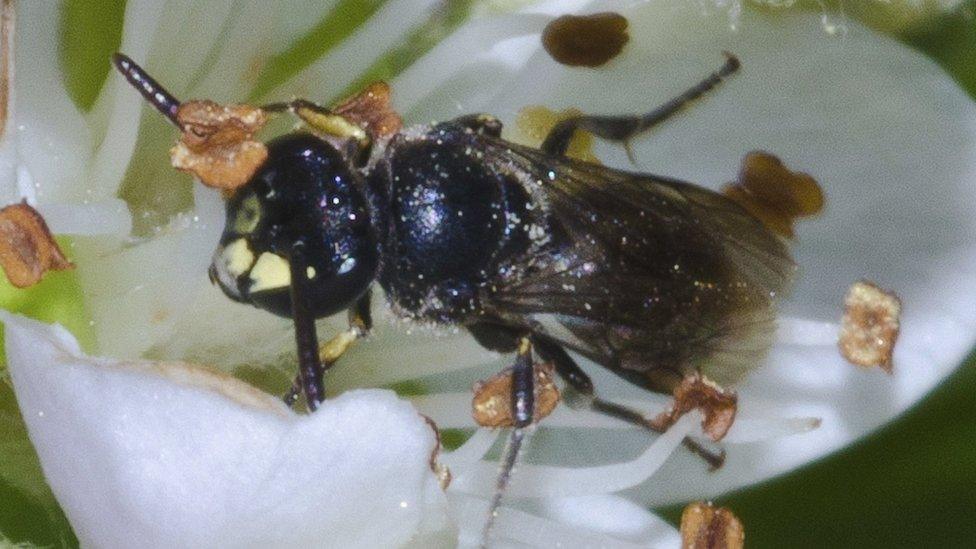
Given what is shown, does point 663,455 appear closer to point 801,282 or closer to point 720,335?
point 720,335

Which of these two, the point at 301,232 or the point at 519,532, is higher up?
the point at 301,232

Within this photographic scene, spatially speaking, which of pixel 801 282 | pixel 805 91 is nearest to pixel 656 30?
pixel 805 91

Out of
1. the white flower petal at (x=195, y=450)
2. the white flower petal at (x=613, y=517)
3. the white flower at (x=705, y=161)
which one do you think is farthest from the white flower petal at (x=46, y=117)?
the white flower petal at (x=613, y=517)

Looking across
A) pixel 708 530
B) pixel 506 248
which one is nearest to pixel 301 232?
pixel 506 248


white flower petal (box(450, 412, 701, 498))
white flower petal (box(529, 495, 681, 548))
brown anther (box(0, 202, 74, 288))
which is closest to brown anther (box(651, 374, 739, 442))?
white flower petal (box(450, 412, 701, 498))

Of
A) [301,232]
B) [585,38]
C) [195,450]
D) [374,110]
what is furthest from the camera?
[585,38]

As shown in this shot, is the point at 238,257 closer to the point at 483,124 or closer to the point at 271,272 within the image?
the point at 271,272

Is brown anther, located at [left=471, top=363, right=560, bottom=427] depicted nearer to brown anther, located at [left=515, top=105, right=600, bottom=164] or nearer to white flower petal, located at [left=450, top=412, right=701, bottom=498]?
white flower petal, located at [left=450, top=412, right=701, bottom=498]
